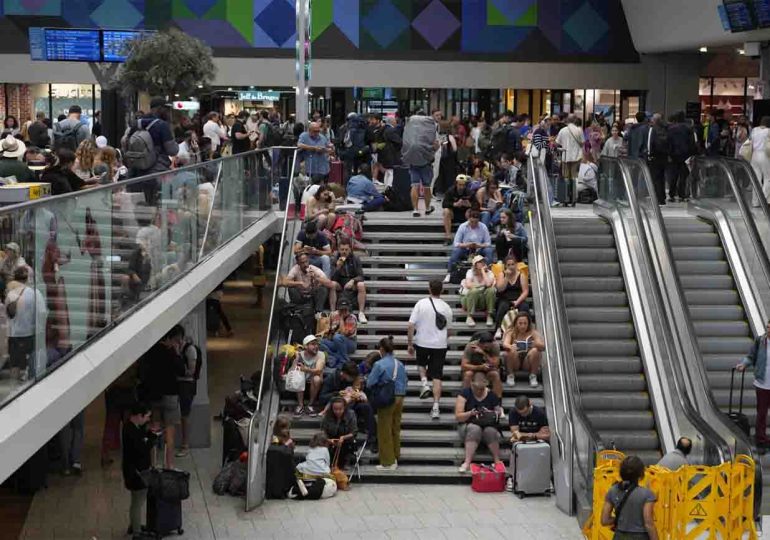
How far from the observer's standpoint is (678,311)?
17953 millimetres

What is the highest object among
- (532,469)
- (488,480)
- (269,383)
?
(269,383)

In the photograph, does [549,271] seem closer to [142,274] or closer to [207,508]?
[207,508]

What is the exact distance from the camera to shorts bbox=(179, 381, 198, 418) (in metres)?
18.9

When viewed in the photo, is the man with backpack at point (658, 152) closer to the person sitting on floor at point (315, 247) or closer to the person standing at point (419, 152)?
the person standing at point (419, 152)

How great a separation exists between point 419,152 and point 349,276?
4035 mm

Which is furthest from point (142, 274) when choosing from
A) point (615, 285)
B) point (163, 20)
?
point (163, 20)

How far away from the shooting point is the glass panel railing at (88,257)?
9.05 meters

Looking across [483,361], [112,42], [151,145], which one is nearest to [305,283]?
[483,361]

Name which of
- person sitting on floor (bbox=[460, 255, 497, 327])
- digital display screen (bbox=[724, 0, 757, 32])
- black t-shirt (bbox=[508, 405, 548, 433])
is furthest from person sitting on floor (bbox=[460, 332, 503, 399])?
digital display screen (bbox=[724, 0, 757, 32])

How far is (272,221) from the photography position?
75.3 ft

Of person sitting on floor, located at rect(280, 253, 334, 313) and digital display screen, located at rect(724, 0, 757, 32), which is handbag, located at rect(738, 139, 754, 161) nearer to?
digital display screen, located at rect(724, 0, 757, 32)

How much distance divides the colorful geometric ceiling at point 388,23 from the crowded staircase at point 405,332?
56.2 feet

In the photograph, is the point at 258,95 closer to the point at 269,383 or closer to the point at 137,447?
the point at 269,383

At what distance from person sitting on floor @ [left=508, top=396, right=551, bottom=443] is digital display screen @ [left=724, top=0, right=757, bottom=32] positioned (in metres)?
14.4
